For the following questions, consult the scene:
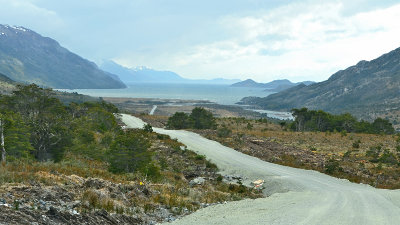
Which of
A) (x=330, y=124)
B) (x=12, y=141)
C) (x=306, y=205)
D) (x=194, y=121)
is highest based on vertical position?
(x=12, y=141)

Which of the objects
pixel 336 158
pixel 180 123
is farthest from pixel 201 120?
pixel 336 158

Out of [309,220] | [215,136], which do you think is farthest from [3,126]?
[215,136]

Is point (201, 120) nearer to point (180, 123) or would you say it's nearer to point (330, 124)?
point (180, 123)

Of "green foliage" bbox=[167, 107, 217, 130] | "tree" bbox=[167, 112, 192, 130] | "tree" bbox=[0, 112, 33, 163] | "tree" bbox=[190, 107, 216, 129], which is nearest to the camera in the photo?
"tree" bbox=[0, 112, 33, 163]

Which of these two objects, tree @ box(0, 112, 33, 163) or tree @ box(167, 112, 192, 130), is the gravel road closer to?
tree @ box(0, 112, 33, 163)

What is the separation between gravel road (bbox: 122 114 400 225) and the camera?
36.2 ft

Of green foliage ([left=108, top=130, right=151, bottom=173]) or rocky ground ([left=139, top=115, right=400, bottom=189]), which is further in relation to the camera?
rocky ground ([left=139, top=115, right=400, bottom=189])

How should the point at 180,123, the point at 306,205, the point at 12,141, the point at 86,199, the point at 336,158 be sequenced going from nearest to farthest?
1. the point at 86,199
2. the point at 306,205
3. the point at 12,141
4. the point at 336,158
5. the point at 180,123

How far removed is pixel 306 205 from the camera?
13.4 meters

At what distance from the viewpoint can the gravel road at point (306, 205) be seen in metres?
11.0

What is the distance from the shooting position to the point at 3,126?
21375 mm

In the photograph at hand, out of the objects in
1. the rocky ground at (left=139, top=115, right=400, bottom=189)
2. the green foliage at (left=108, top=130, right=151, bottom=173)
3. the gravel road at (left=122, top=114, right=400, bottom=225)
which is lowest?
the rocky ground at (left=139, top=115, right=400, bottom=189)

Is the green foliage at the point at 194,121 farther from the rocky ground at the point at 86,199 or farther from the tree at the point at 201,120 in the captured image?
the rocky ground at the point at 86,199

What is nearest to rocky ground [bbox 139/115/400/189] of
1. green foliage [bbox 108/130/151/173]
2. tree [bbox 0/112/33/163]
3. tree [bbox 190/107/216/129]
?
green foliage [bbox 108/130/151/173]
